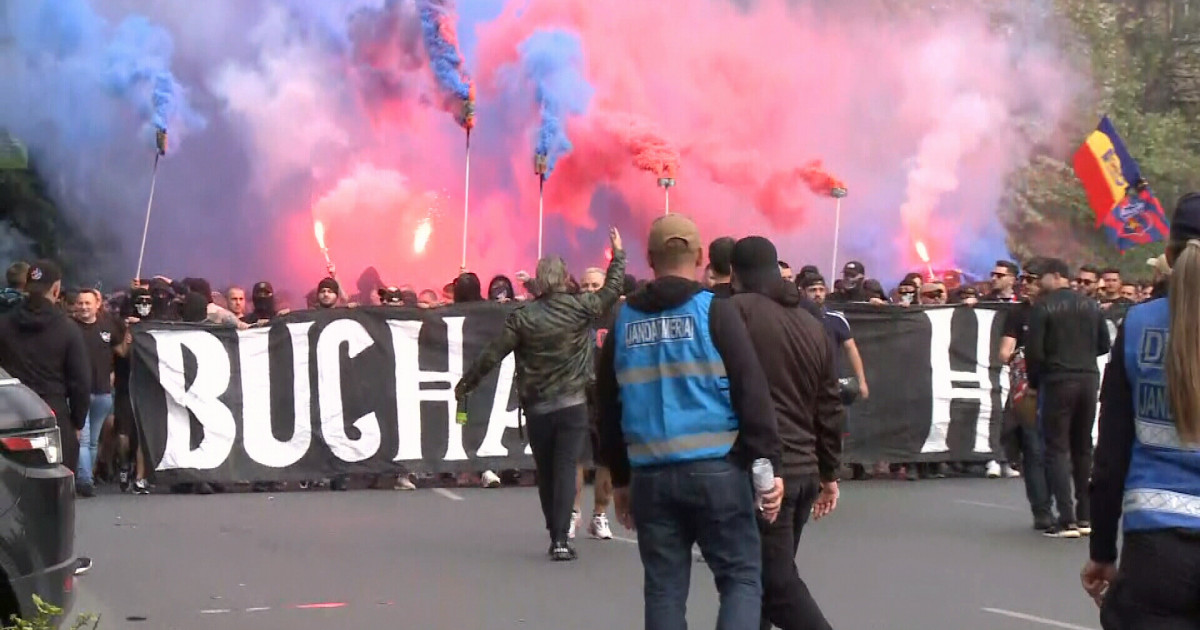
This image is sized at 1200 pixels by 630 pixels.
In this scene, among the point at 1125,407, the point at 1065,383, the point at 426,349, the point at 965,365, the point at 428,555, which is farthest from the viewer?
the point at 965,365

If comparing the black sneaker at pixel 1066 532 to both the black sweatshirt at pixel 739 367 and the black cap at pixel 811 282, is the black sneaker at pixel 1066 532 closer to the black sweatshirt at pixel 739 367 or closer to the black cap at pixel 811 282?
the black cap at pixel 811 282

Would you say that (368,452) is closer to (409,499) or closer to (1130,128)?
(409,499)

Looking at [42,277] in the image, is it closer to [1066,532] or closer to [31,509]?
[31,509]

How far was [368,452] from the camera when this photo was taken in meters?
14.4

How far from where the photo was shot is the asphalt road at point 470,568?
27.2 feet

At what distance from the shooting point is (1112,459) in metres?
4.12

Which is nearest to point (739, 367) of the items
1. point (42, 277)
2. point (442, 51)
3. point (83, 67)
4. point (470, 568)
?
point (470, 568)

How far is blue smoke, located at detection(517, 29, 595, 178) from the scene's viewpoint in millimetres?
35656

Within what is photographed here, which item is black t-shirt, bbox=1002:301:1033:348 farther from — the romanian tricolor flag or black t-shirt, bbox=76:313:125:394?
the romanian tricolor flag

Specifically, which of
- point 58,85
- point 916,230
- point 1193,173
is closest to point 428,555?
point 58,85

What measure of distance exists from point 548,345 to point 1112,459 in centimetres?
620

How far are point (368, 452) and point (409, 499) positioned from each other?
2.91 ft

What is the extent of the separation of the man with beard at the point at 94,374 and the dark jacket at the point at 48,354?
2551 millimetres

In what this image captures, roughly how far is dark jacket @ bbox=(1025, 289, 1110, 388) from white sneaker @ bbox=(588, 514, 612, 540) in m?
3.10
